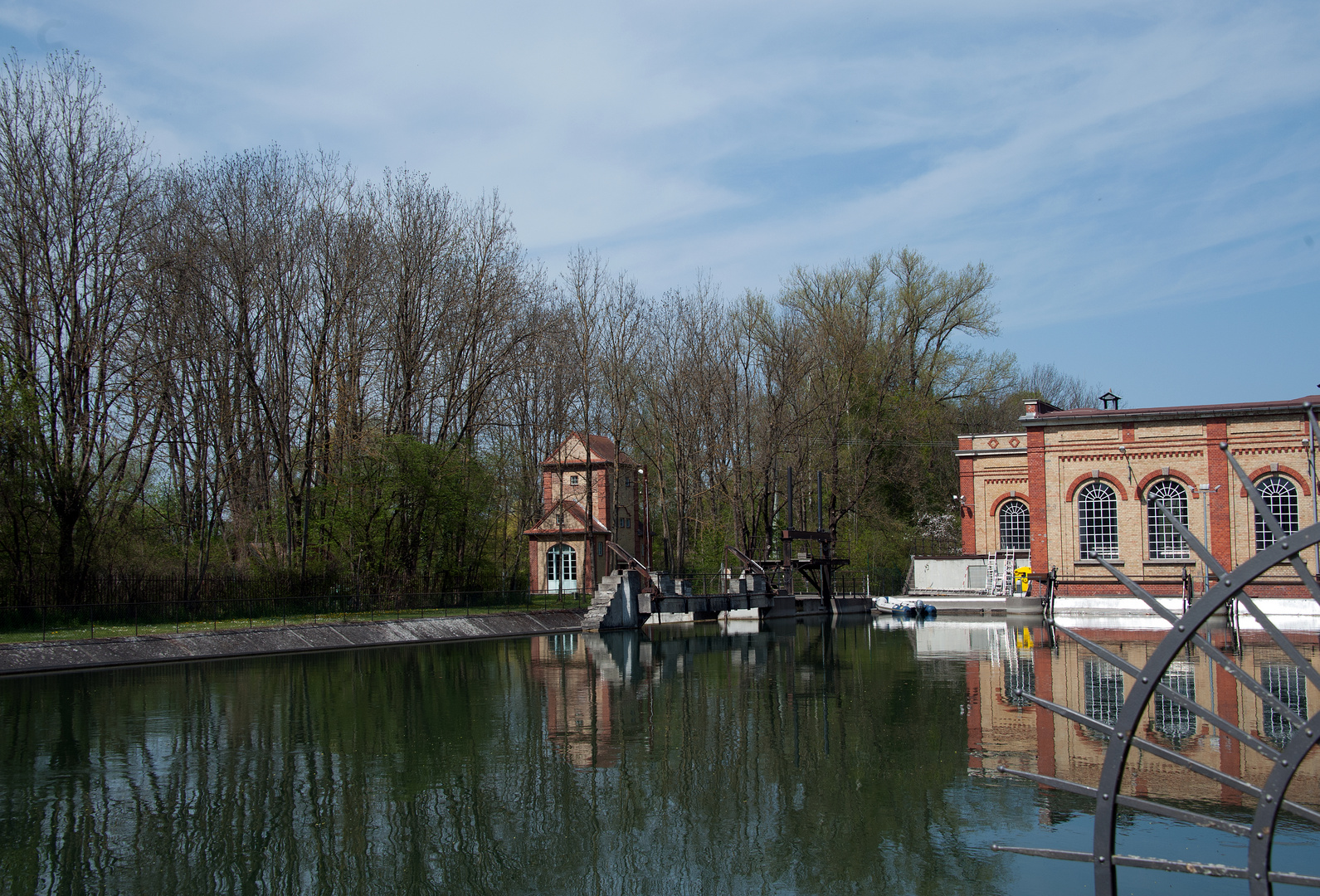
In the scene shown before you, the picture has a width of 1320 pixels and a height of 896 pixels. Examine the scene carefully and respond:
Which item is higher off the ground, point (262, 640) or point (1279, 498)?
point (1279, 498)

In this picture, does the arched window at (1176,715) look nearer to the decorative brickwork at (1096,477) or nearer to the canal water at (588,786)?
the canal water at (588,786)

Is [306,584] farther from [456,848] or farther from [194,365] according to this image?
[456,848]

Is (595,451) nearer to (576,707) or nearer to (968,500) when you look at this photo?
(968,500)

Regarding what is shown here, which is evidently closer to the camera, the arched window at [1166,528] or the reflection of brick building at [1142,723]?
the reflection of brick building at [1142,723]

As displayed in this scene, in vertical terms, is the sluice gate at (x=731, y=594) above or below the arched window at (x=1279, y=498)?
below

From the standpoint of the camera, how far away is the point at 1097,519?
156 feet

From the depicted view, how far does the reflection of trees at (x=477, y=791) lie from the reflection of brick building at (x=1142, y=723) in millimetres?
684

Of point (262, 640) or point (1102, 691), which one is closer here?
point (1102, 691)

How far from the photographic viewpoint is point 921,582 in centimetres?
5256

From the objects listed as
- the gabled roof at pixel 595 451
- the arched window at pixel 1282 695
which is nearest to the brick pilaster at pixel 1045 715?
the arched window at pixel 1282 695

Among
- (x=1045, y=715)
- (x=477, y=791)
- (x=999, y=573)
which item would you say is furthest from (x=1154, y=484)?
(x=477, y=791)

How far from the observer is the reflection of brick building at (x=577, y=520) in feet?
178

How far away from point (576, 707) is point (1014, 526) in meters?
40.4

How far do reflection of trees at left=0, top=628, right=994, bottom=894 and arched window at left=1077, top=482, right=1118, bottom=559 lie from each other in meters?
29.9
